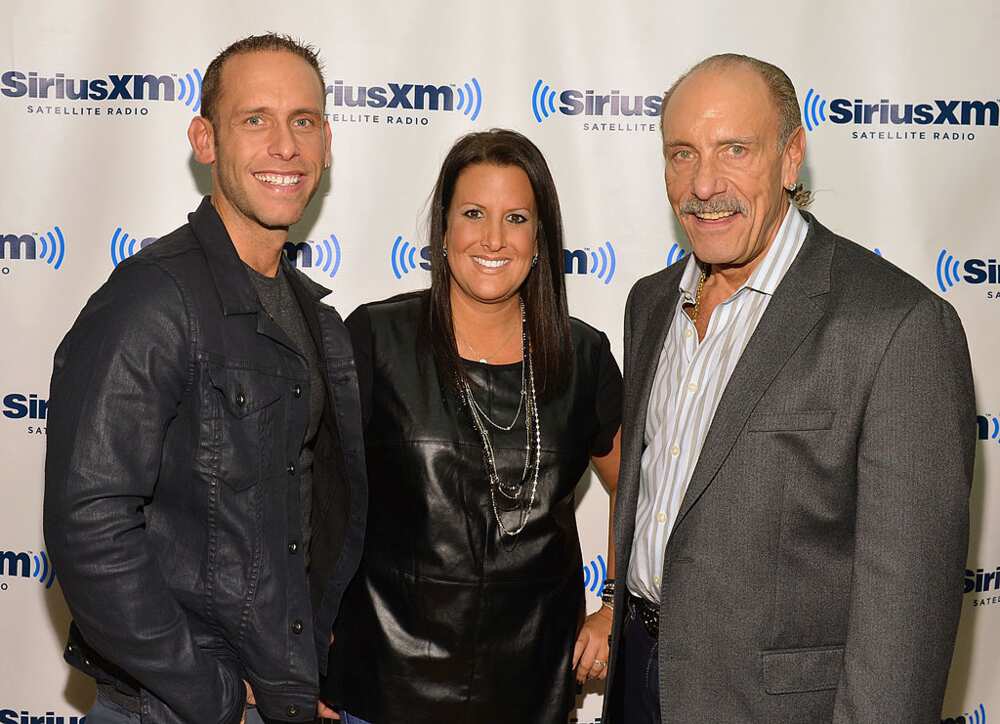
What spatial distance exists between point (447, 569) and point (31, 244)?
1.82 metres

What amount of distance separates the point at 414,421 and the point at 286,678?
0.68 meters

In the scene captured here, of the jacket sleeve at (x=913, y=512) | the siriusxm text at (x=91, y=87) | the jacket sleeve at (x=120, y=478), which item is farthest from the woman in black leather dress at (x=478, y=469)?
the siriusxm text at (x=91, y=87)

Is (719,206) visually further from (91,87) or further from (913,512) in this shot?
(91,87)

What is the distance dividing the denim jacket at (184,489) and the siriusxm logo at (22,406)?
140 cm

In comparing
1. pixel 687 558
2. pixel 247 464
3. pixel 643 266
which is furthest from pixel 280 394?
pixel 643 266

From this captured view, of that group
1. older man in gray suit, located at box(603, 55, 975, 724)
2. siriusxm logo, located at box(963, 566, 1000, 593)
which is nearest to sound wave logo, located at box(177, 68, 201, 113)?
older man in gray suit, located at box(603, 55, 975, 724)

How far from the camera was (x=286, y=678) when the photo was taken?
207 cm

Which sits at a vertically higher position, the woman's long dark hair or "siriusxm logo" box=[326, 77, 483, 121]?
"siriusxm logo" box=[326, 77, 483, 121]

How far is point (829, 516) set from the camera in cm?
183

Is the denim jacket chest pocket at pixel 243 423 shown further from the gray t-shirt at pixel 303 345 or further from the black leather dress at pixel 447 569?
the black leather dress at pixel 447 569

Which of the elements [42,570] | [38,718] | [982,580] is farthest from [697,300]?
[38,718]

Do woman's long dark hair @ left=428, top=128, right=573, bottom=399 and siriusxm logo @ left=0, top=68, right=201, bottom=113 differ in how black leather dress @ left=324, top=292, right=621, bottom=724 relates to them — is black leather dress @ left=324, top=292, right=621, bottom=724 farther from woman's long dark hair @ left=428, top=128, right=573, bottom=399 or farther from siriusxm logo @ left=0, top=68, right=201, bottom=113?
siriusxm logo @ left=0, top=68, right=201, bottom=113

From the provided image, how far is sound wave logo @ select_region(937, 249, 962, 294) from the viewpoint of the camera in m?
3.31

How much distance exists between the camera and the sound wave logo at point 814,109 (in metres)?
3.28
